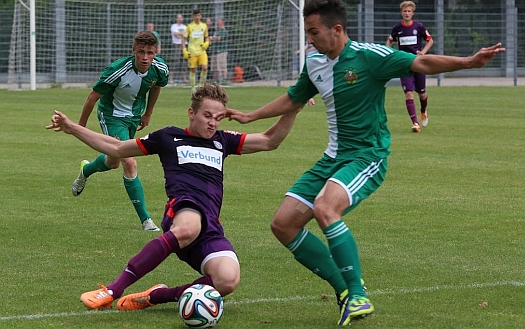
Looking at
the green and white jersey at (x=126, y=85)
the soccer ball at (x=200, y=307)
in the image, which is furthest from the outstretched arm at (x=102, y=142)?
the green and white jersey at (x=126, y=85)

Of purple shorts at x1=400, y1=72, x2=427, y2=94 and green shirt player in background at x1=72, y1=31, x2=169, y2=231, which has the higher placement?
purple shorts at x1=400, y1=72, x2=427, y2=94

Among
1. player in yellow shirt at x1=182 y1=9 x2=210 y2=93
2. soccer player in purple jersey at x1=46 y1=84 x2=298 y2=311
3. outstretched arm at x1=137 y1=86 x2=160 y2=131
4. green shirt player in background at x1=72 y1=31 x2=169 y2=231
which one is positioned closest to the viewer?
soccer player in purple jersey at x1=46 y1=84 x2=298 y2=311

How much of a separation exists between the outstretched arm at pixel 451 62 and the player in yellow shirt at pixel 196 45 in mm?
23665

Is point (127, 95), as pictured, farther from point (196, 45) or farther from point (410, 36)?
point (196, 45)

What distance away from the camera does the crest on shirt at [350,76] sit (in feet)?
20.3

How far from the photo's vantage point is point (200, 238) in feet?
20.8

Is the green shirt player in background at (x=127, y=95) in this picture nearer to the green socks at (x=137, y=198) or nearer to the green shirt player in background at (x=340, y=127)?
the green socks at (x=137, y=198)

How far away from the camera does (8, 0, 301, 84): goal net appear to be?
1264 inches

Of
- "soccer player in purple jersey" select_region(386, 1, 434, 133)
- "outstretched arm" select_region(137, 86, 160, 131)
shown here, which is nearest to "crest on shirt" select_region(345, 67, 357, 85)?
"outstretched arm" select_region(137, 86, 160, 131)

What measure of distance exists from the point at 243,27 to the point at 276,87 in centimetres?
281

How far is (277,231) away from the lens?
620cm

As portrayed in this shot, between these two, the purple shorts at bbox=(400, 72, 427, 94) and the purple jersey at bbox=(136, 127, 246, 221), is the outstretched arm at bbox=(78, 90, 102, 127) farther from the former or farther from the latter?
the purple shorts at bbox=(400, 72, 427, 94)

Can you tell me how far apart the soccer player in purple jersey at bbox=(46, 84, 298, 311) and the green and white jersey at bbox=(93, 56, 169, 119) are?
3.22 m

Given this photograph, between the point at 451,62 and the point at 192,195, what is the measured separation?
1809 mm
